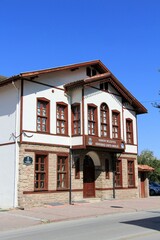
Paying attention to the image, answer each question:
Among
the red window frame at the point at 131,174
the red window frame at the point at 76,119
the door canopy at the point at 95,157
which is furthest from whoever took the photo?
the red window frame at the point at 131,174

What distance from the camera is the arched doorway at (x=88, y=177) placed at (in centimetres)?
2609

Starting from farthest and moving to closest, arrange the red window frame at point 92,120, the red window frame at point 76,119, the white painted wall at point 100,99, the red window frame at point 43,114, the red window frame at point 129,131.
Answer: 1. the red window frame at point 129,131
2. the red window frame at point 92,120
3. the white painted wall at point 100,99
4. the red window frame at point 76,119
5. the red window frame at point 43,114

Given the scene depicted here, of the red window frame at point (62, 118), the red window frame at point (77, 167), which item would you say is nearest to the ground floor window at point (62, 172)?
the red window frame at point (77, 167)

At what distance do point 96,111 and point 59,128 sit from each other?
10.7 ft

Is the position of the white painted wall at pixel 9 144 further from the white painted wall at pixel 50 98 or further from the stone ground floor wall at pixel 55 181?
the white painted wall at pixel 50 98

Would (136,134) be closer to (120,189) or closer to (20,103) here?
(120,189)

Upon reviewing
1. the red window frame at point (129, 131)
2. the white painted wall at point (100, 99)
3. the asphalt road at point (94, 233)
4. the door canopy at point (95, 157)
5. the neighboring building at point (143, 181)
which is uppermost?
the white painted wall at point (100, 99)

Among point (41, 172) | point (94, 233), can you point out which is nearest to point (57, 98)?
point (41, 172)

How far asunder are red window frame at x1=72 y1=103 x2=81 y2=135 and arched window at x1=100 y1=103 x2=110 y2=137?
7.44ft

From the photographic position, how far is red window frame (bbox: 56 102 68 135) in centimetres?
2412

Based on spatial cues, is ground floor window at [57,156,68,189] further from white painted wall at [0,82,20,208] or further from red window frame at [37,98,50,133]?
white painted wall at [0,82,20,208]

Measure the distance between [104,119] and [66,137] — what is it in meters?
3.74

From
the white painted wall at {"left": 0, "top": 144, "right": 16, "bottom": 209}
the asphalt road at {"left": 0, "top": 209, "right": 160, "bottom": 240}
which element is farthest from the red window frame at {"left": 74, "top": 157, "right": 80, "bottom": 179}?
the asphalt road at {"left": 0, "top": 209, "right": 160, "bottom": 240}

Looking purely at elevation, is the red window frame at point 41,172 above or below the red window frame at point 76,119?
below
